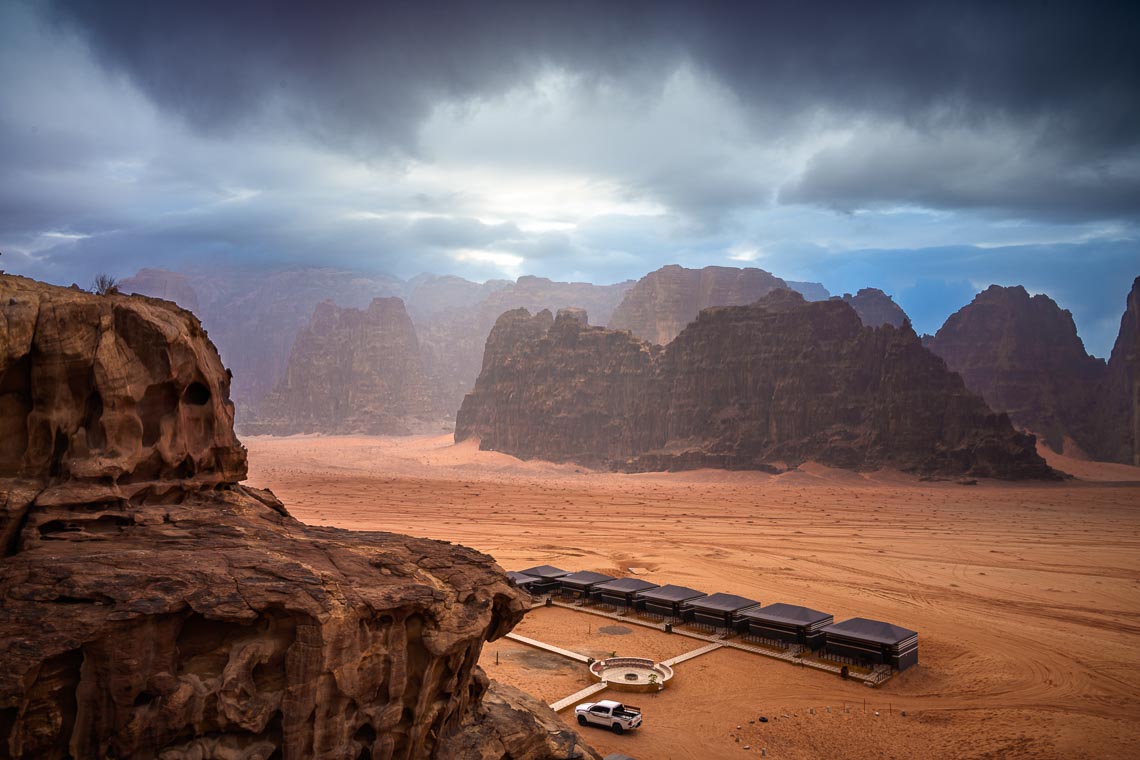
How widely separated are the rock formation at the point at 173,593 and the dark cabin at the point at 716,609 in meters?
16.8

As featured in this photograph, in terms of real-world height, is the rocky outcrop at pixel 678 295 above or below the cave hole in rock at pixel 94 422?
above

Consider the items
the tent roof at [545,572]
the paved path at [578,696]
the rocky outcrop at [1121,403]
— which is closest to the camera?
the paved path at [578,696]

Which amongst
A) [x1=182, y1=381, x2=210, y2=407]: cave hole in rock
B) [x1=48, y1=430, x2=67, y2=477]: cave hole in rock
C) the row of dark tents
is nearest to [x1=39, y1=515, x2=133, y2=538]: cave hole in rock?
[x1=48, y1=430, x2=67, y2=477]: cave hole in rock

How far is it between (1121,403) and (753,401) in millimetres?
52926

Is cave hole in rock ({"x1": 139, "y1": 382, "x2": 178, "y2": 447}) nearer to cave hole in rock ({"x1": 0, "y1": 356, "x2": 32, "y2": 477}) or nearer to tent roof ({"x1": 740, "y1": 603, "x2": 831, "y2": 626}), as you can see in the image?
cave hole in rock ({"x1": 0, "y1": 356, "x2": 32, "y2": 477})

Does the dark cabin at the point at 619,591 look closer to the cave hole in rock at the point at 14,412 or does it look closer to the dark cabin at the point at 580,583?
the dark cabin at the point at 580,583

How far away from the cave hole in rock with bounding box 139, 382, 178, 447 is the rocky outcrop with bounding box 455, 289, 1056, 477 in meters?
88.8

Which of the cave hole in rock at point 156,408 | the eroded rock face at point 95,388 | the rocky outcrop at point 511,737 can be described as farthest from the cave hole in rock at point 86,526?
the rocky outcrop at point 511,737

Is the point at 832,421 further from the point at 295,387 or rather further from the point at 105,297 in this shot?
the point at 295,387

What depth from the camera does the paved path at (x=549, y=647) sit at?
998 inches

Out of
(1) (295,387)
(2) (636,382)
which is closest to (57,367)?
(2) (636,382)

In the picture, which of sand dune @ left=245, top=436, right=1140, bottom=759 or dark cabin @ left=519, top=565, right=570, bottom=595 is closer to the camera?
sand dune @ left=245, top=436, right=1140, bottom=759

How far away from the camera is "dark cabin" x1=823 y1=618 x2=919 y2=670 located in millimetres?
24516

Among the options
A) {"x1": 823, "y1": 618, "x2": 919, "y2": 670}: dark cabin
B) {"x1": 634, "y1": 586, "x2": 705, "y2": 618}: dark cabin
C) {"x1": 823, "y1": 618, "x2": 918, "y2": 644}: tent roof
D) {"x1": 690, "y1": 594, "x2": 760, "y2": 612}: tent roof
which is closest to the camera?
{"x1": 823, "y1": 618, "x2": 919, "y2": 670}: dark cabin
